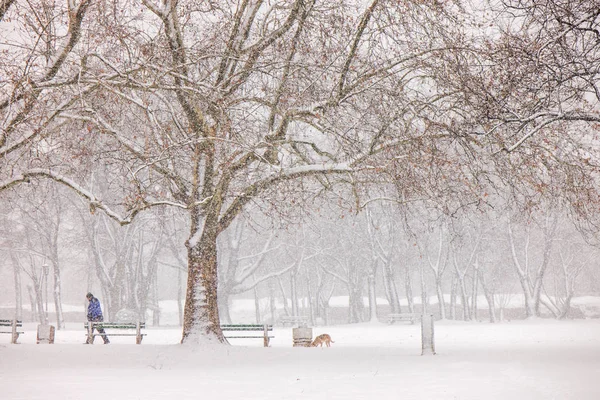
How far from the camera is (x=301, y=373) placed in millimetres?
11875

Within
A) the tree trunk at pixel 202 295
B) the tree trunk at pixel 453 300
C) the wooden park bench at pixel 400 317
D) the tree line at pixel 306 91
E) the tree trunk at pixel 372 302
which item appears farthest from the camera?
the tree trunk at pixel 453 300

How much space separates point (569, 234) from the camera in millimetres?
40969

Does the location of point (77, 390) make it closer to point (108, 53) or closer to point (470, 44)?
point (108, 53)

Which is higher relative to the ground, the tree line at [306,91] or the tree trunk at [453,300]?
the tree line at [306,91]

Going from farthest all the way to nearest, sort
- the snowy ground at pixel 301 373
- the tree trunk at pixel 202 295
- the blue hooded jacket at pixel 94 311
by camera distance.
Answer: the blue hooded jacket at pixel 94 311
the tree trunk at pixel 202 295
the snowy ground at pixel 301 373

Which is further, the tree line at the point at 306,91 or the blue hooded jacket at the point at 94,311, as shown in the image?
the blue hooded jacket at the point at 94,311

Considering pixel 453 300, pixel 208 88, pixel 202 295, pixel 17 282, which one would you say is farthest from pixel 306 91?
pixel 17 282

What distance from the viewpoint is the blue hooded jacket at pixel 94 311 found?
23.1 m

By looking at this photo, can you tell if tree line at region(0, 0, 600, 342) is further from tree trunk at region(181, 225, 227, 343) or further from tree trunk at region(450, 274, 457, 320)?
tree trunk at region(450, 274, 457, 320)

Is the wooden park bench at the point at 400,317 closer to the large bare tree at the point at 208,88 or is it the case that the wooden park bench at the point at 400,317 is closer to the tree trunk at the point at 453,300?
the tree trunk at the point at 453,300

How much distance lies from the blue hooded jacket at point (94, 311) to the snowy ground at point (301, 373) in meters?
4.92

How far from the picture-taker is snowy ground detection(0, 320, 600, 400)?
9.05m

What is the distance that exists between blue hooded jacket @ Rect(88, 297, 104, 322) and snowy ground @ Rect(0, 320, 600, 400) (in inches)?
194

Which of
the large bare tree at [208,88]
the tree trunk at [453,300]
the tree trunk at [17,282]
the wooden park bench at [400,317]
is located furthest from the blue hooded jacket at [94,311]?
the tree trunk at [453,300]
